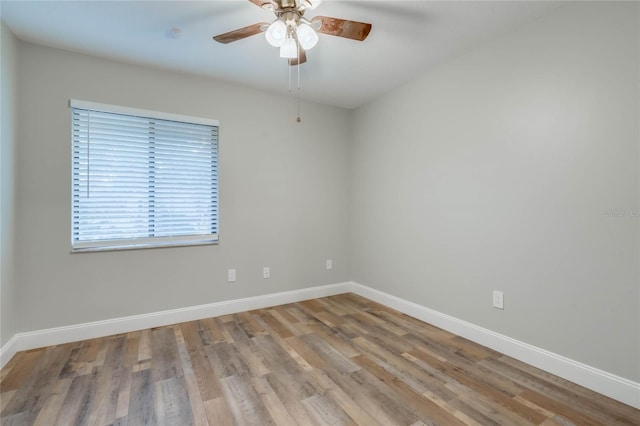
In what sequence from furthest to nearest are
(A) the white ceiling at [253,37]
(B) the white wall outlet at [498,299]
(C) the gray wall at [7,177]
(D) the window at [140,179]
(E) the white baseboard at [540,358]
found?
(D) the window at [140,179]
(B) the white wall outlet at [498,299]
(C) the gray wall at [7,177]
(A) the white ceiling at [253,37]
(E) the white baseboard at [540,358]

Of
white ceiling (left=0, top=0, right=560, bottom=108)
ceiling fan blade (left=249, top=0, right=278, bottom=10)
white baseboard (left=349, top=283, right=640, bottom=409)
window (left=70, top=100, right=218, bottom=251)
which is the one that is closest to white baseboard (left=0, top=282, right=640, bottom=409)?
white baseboard (left=349, top=283, right=640, bottom=409)

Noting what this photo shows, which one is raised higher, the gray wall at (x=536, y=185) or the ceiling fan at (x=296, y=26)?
the ceiling fan at (x=296, y=26)

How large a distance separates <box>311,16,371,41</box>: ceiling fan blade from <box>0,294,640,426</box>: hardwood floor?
86.9 inches

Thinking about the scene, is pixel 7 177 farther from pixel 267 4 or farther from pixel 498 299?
pixel 498 299

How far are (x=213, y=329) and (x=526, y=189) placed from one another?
2896 mm

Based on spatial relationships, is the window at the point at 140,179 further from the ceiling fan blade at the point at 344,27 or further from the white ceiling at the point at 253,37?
the ceiling fan blade at the point at 344,27

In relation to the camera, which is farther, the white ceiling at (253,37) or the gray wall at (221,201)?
the gray wall at (221,201)

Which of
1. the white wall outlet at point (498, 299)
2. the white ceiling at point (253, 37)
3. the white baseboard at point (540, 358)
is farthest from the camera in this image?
the white wall outlet at point (498, 299)

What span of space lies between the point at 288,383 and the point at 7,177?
2.55 m

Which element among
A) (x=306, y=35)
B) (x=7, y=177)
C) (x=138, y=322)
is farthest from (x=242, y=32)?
(x=138, y=322)

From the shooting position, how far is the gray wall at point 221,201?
2.40m

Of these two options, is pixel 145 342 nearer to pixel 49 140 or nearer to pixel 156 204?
pixel 156 204

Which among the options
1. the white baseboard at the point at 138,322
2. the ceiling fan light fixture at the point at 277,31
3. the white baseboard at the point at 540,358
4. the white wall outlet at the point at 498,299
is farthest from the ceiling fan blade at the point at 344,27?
the white baseboard at the point at 138,322

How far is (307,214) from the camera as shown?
3701mm
